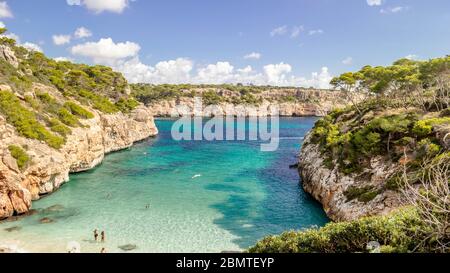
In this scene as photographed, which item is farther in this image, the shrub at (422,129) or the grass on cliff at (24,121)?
the grass on cliff at (24,121)

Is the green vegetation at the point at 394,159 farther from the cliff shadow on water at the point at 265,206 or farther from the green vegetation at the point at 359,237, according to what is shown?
the cliff shadow on water at the point at 265,206

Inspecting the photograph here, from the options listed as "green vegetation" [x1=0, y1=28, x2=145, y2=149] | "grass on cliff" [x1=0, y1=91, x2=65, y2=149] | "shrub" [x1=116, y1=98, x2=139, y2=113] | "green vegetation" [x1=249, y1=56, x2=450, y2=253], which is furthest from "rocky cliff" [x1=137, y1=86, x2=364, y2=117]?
"green vegetation" [x1=249, y1=56, x2=450, y2=253]

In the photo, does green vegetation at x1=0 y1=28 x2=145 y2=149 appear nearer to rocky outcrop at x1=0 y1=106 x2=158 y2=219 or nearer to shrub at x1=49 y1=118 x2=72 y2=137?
shrub at x1=49 y1=118 x2=72 y2=137

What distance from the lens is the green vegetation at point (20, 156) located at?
2512 centimetres

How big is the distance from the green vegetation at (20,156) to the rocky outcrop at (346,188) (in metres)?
24.7

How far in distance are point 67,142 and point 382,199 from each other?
30.8 m

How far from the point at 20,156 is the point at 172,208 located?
43.5ft

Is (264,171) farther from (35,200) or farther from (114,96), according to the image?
(114,96)

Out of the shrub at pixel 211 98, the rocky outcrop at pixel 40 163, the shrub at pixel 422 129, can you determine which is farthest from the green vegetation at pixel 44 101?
the shrub at pixel 211 98

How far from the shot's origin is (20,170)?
24.9 metres

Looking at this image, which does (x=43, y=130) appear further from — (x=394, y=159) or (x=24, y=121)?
(x=394, y=159)

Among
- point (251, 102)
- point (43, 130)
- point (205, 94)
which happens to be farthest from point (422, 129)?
point (205, 94)

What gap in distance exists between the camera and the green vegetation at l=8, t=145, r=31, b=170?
2512 centimetres
